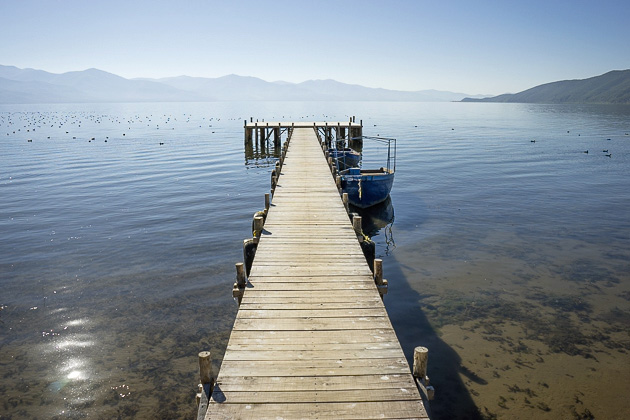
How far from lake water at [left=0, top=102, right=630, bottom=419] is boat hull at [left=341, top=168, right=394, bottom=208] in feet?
3.65

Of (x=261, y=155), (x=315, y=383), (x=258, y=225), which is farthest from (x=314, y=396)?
(x=261, y=155)

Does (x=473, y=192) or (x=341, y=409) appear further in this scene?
(x=473, y=192)

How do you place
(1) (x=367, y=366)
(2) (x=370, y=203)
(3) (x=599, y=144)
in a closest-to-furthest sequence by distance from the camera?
1. (1) (x=367, y=366)
2. (2) (x=370, y=203)
3. (3) (x=599, y=144)

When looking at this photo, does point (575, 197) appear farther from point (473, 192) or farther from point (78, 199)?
point (78, 199)

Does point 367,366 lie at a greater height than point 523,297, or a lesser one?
greater

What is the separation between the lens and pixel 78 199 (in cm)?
2531

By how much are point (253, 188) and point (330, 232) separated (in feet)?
58.1

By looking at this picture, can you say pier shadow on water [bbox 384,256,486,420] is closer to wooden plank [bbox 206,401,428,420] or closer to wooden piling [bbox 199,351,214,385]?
wooden plank [bbox 206,401,428,420]

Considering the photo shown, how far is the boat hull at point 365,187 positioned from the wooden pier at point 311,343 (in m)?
10.2

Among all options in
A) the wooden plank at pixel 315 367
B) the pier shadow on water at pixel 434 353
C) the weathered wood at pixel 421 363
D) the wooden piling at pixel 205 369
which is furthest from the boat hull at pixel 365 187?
the wooden piling at pixel 205 369

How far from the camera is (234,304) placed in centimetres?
1302

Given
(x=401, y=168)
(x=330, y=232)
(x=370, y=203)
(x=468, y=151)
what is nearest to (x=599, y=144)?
(x=468, y=151)

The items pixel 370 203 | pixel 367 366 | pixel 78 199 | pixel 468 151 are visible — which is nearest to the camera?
pixel 367 366

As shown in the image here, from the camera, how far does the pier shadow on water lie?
28.8 ft
